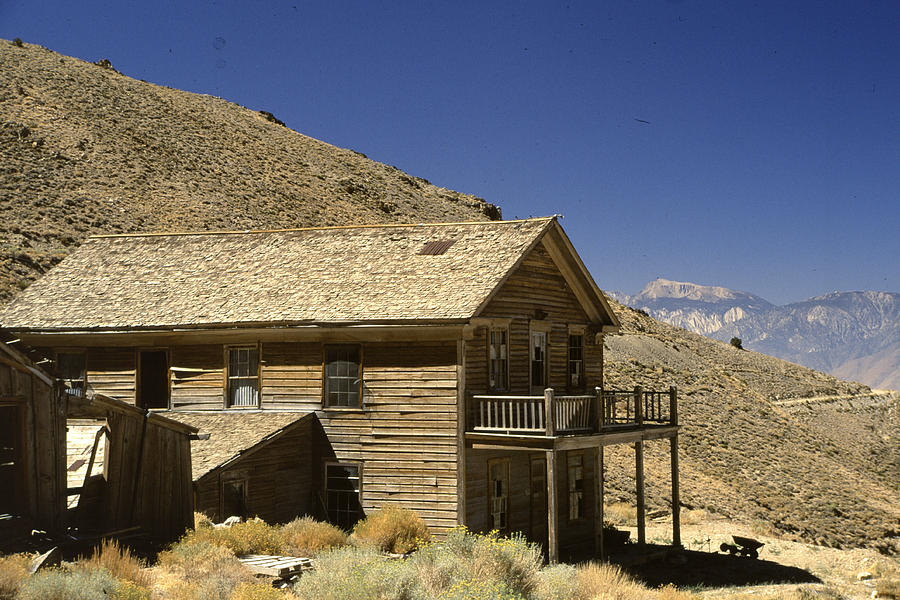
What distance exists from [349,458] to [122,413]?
5796 millimetres

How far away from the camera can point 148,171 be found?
202 feet

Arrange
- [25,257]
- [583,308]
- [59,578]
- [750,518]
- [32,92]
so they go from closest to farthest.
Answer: [59,578] < [583,308] < [750,518] < [25,257] < [32,92]

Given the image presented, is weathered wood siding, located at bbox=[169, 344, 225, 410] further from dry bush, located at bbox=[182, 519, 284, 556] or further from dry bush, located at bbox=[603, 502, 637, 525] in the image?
dry bush, located at bbox=[603, 502, 637, 525]

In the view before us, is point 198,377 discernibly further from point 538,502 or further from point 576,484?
point 576,484

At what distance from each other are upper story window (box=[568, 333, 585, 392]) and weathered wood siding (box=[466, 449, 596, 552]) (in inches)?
74.0

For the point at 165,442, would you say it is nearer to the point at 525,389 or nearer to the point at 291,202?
the point at 525,389

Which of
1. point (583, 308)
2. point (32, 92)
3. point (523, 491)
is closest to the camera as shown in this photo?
point (523, 491)

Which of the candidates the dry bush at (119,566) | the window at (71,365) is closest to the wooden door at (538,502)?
the dry bush at (119,566)

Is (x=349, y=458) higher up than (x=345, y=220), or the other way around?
(x=345, y=220)

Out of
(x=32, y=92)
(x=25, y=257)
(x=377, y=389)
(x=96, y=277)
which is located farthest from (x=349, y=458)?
(x=32, y=92)

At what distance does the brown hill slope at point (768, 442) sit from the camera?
131ft

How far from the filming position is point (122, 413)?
17578 millimetres

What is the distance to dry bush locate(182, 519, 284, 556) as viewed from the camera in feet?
54.8

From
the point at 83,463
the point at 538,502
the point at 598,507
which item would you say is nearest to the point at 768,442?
the point at 598,507
